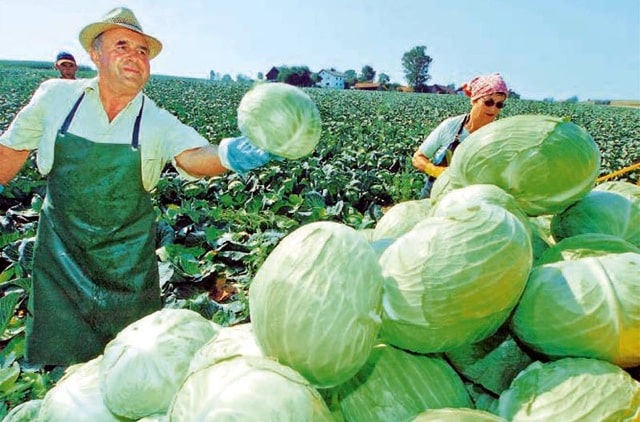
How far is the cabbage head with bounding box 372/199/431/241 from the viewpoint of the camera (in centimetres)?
191

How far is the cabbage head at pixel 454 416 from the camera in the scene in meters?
1.19

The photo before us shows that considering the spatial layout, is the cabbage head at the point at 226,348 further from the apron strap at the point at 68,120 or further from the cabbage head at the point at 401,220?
the apron strap at the point at 68,120

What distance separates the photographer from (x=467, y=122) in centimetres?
442

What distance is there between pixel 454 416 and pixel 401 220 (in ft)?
2.83

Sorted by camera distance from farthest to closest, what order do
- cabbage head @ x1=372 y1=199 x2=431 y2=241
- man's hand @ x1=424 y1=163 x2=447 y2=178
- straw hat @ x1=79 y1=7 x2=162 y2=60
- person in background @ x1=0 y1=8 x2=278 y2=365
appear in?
man's hand @ x1=424 y1=163 x2=447 y2=178 → person in background @ x1=0 y1=8 x2=278 y2=365 → straw hat @ x1=79 y1=7 x2=162 y2=60 → cabbage head @ x1=372 y1=199 x2=431 y2=241

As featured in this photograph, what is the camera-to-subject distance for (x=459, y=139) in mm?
4402

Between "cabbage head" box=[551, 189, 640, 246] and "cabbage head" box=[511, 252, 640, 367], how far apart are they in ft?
1.32

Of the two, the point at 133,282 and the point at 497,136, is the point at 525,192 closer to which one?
the point at 497,136

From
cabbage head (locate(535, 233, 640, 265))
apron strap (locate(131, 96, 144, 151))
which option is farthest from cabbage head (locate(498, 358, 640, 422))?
apron strap (locate(131, 96, 144, 151))

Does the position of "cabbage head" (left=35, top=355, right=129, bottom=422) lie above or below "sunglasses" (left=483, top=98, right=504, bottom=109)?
below

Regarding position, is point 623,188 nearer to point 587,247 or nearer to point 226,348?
point 587,247

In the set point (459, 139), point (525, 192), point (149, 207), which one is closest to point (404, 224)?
point (525, 192)

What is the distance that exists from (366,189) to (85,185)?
23.4ft

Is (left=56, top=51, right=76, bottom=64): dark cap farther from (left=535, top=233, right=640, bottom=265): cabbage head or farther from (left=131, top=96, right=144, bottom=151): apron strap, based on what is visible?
(left=535, top=233, right=640, bottom=265): cabbage head
